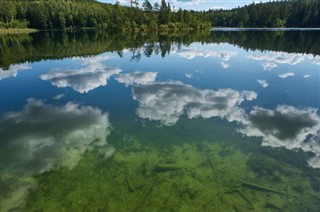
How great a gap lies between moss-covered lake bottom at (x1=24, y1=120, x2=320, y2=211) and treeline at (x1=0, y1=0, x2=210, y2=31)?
10032cm

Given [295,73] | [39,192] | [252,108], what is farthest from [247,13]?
[39,192]

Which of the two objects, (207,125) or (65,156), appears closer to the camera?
(65,156)

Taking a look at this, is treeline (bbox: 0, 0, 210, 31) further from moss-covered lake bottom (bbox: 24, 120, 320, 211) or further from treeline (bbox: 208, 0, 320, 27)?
moss-covered lake bottom (bbox: 24, 120, 320, 211)

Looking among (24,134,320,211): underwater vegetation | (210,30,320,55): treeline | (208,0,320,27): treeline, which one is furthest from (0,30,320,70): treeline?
(208,0,320,27): treeline

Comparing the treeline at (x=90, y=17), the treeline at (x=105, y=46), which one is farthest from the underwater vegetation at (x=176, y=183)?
the treeline at (x=90, y=17)

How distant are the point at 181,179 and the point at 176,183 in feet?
1.07

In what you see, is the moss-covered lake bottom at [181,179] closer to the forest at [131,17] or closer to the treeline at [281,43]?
the treeline at [281,43]

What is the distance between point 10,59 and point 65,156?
34.1 metres

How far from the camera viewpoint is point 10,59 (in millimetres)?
38031

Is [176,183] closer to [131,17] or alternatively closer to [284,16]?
[131,17]

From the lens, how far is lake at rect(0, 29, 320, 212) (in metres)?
8.54

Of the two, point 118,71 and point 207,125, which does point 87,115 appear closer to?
point 207,125

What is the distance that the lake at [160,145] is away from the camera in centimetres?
854

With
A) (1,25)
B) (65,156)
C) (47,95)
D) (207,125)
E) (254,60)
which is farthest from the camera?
(1,25)
